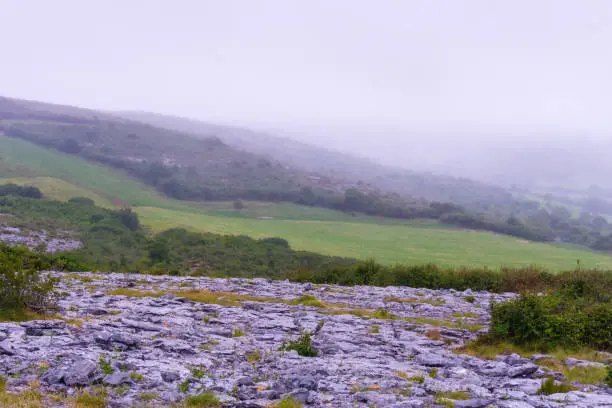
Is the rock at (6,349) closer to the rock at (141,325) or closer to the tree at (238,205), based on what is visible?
the rock at (141,325)

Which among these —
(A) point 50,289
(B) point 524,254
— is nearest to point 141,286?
(A) point 50,289

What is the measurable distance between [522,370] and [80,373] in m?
11.1

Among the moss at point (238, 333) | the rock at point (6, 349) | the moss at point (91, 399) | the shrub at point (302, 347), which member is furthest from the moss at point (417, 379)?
the rock at point (6, 349)

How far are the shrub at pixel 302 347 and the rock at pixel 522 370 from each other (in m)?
5.42

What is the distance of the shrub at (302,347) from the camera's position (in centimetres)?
1385

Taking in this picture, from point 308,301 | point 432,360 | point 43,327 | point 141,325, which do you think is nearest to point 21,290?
point 43,327

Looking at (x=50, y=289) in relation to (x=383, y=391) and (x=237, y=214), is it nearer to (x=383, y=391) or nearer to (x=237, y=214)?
(x=383, y=391)

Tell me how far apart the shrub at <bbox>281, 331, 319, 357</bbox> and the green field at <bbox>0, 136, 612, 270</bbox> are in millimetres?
57102

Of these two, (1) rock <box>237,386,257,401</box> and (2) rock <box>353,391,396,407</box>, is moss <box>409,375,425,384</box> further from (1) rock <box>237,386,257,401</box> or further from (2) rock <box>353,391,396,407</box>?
(1) rock <box>237,386,257,401</box>

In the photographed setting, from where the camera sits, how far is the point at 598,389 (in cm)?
1137

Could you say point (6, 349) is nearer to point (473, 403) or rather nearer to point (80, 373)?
point (80, 373)

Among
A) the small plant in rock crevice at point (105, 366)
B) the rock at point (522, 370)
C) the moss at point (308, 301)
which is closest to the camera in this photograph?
the small plant in rock crevice at point (105, 366)

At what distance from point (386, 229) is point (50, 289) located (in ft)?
345

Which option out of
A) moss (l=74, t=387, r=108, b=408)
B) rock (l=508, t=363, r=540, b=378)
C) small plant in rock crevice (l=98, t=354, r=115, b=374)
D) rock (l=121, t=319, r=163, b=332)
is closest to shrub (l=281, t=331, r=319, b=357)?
rock (l=121, t=319, r=163, b=332)
